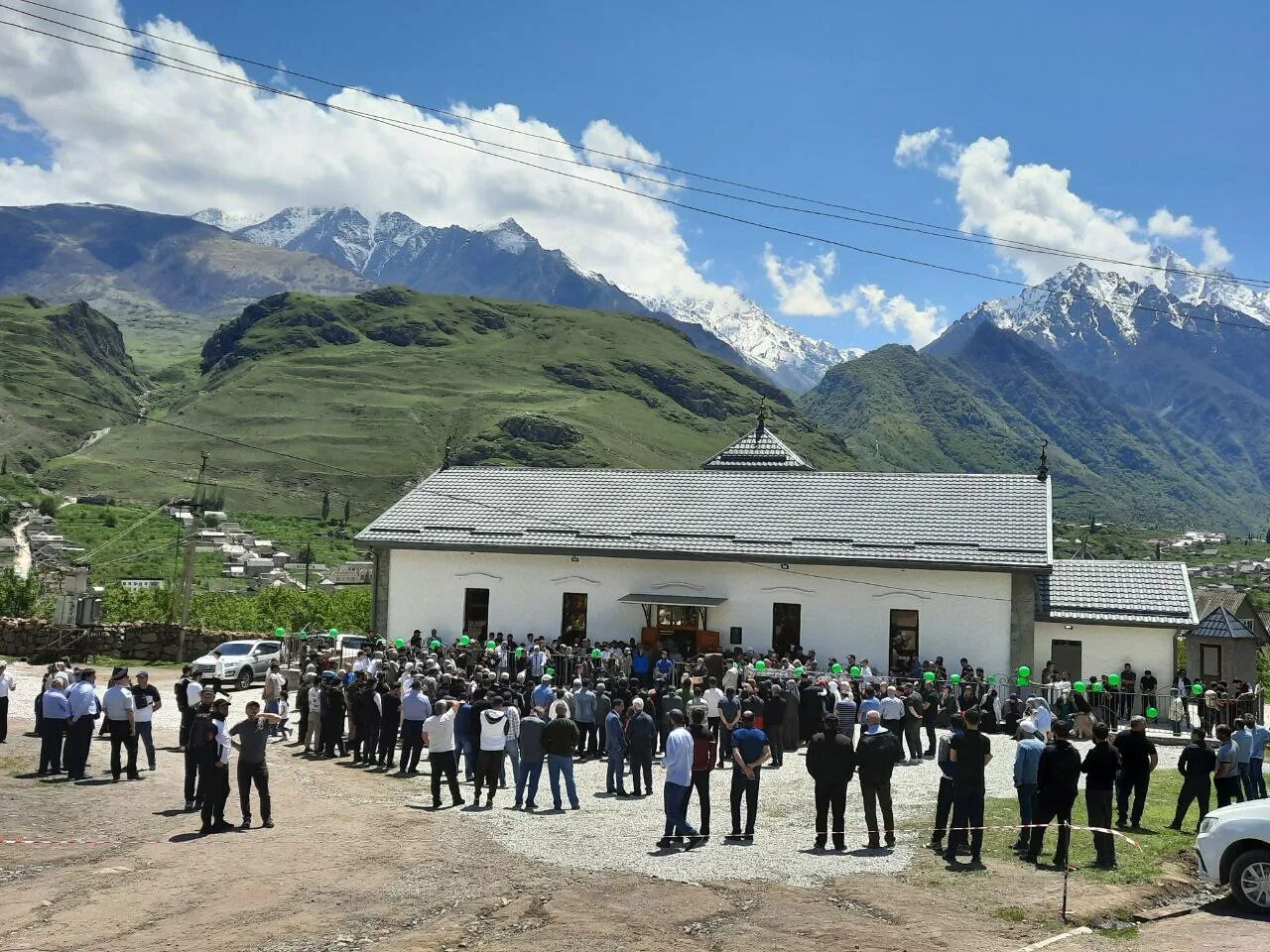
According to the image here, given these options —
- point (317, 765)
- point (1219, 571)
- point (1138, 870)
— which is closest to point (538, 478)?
point (317, 765)

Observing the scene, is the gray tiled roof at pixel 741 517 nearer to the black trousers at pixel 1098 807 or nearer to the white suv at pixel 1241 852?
the black trousers at pixel 1098 807

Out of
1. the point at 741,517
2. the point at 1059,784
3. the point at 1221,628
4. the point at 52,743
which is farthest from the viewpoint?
the point at 741,517

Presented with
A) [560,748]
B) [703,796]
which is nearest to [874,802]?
[703,796]

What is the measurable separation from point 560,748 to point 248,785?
432 cm

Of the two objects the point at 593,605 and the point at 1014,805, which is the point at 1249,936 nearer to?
the point at 1014,805

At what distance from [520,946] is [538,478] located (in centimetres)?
2824

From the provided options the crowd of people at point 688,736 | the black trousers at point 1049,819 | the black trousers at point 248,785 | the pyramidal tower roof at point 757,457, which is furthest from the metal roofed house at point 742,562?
the black trousers at point 248,785

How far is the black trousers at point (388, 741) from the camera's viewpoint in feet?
64.7

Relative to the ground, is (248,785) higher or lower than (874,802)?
lower

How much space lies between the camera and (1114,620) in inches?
1102

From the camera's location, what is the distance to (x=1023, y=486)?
32469mm

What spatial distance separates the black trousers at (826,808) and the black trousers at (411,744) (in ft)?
25.9

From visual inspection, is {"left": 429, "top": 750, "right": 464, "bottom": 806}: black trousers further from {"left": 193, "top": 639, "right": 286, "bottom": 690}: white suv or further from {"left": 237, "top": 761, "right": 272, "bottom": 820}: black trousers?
{"left": 193, "top": 639, "right": 286, "bottom": 690}: white suv

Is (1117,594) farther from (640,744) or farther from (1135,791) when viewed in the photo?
(640,744)
